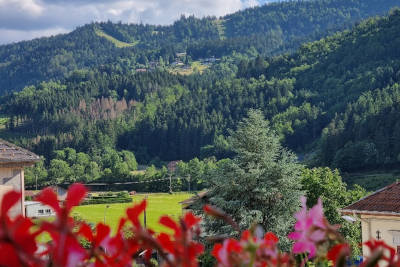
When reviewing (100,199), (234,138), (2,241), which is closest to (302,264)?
(2,241)

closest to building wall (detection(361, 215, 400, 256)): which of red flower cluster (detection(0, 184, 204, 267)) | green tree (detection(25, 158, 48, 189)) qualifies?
red flower cluster (detection(0, 184, 204, 267))

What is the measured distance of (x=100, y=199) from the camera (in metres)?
97.6

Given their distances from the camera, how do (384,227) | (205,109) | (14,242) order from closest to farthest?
(14,242) < (384,227) < (205,109)

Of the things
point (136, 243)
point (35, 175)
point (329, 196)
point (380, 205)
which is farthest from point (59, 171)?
point (136, 243)

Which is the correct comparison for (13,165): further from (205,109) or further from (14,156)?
(205,109)

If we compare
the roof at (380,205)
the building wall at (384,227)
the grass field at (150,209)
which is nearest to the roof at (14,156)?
the roof at (380,205)

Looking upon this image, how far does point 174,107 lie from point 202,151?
1205 inches

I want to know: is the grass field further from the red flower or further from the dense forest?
the red flower

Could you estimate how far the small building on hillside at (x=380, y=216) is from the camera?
14.1m

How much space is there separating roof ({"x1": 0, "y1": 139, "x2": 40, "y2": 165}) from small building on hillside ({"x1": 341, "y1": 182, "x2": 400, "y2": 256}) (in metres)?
6.79

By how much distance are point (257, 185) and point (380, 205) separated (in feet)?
27.5

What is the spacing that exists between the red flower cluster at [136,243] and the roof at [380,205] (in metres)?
13.5

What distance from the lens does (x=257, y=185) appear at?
22.8 metres

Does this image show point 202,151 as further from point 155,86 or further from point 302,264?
point 302,264
